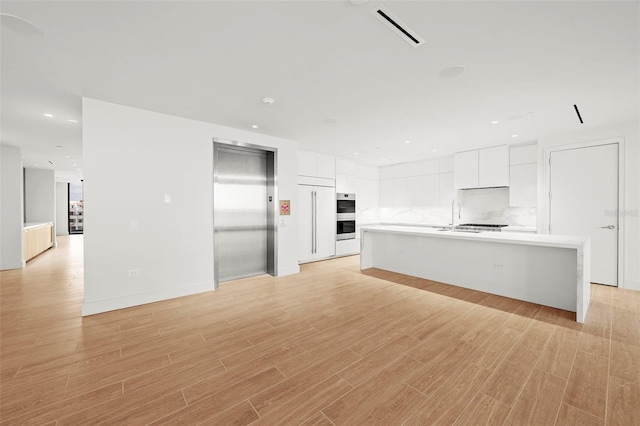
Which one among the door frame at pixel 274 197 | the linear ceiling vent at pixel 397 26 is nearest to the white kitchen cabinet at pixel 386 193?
the door frame at pixel 274 197

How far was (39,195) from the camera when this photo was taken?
8758 mm

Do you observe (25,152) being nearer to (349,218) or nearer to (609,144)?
(349,218)

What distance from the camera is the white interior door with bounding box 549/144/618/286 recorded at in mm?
4352

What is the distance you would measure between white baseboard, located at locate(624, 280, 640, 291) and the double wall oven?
507cm

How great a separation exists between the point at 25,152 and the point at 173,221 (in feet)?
18.8

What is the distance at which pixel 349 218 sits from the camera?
720cm

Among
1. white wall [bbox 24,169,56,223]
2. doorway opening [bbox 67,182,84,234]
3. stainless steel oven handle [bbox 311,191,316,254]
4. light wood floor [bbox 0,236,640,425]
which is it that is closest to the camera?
light wood floor [bbox 0,236,640,425]

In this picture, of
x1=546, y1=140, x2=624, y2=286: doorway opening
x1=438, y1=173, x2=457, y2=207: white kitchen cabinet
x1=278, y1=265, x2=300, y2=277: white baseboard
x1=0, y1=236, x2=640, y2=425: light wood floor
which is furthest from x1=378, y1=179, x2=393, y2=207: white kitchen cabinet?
x1=0, y1=236, x2=640, y2=425: light wood floor

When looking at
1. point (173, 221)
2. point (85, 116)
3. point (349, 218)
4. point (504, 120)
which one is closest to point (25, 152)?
point (85, 116)

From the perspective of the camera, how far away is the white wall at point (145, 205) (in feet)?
10.8

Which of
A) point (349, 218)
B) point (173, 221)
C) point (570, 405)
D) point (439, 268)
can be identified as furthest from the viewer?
point (349, 218)

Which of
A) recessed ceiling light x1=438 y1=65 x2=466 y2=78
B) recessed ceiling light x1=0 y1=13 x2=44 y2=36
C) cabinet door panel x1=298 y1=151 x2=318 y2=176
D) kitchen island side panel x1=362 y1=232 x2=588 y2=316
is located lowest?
kitchen island side panel x1=362 y1=232 x2=588 y2=316

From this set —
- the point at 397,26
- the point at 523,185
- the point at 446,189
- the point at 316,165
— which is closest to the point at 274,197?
the point at 316,165

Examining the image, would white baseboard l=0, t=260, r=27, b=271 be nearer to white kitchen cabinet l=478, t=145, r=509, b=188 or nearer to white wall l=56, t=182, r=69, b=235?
white wall l=56, t=182, r=69, b=235
